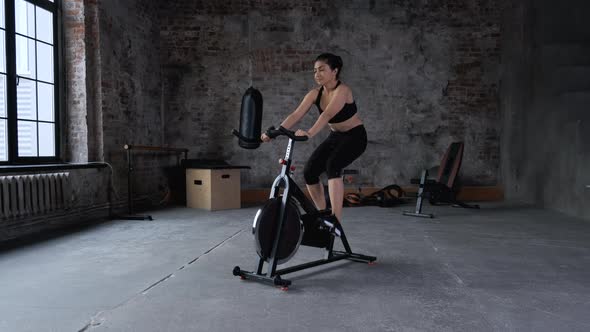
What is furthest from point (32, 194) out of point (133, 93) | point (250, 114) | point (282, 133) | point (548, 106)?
point (548, 106)

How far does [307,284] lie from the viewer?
2.94 m

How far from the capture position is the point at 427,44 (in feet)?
26.0

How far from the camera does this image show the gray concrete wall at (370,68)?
7.90 meters

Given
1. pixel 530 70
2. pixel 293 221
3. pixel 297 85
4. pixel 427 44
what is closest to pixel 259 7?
pixel 297 85

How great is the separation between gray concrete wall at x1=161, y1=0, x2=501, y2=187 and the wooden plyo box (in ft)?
3.61

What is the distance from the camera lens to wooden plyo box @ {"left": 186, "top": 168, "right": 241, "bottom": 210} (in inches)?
262

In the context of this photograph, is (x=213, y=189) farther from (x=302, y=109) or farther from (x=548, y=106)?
(x=548, y=106)

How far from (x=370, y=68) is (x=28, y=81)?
5.17 meters

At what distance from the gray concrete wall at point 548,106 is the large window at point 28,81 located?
646 centimetres

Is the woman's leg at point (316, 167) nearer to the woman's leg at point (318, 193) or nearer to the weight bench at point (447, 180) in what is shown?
the woman's leg at point (318, 193)

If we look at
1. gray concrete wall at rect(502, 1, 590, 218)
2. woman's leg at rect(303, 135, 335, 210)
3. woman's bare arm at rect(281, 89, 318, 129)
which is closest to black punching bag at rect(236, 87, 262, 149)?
woman's bare arm at rect(281, 89, 318, 129)

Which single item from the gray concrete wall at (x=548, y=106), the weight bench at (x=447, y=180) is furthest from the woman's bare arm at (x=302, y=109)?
the gray concrete wall at (x=548, y=106)

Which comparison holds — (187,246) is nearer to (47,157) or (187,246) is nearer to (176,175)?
(47,157)

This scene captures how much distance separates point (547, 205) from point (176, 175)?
18.4 ft
